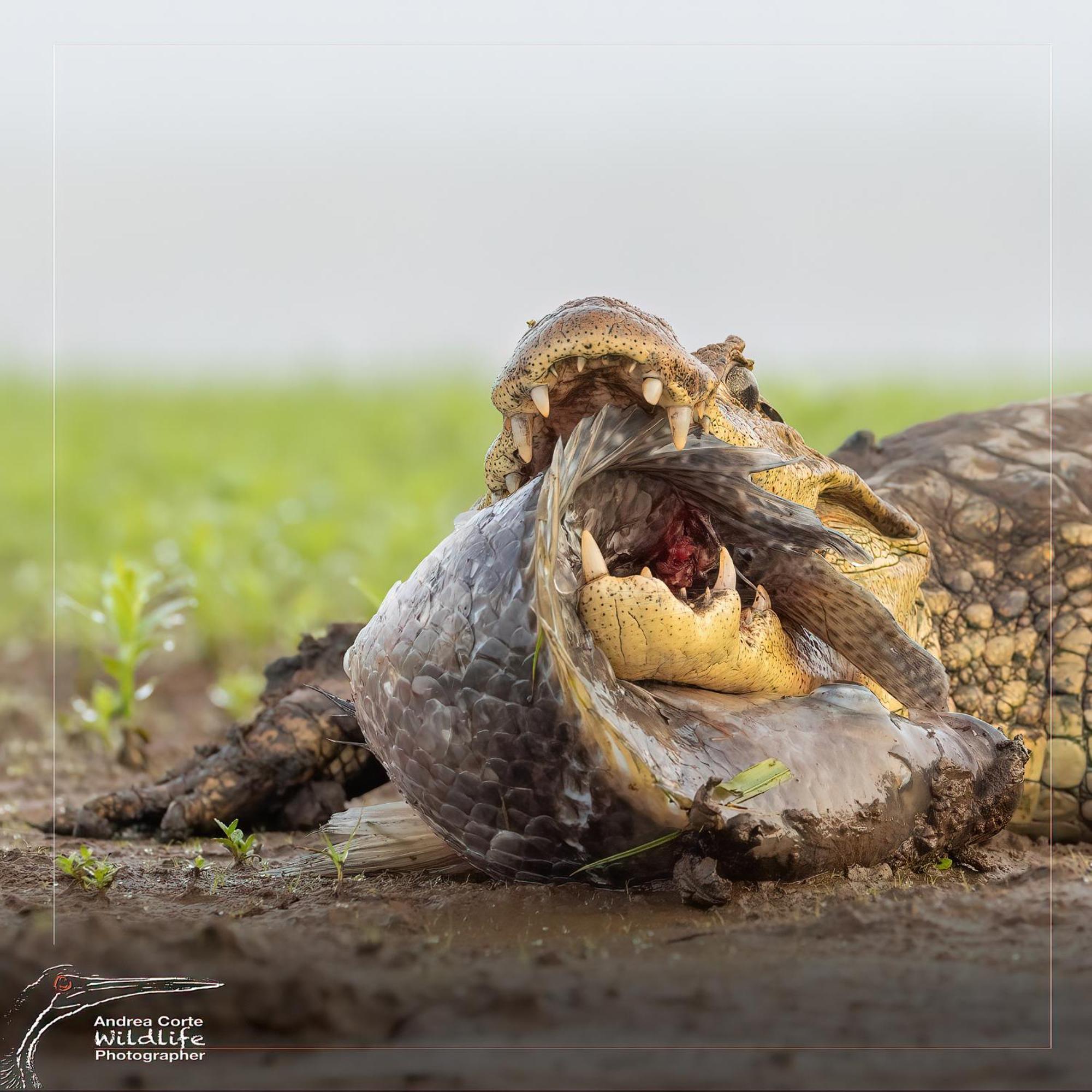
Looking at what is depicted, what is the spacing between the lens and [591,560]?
7.50ft

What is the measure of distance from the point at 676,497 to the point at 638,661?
1.26ft

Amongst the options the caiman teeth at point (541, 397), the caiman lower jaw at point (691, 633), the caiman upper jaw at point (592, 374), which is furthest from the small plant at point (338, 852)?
the caiman teeth at point (541, 397)

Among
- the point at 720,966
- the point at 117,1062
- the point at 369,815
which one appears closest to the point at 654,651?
the point at 720,966

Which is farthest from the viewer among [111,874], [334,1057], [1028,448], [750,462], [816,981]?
[1028,448]

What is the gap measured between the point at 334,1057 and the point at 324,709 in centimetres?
231

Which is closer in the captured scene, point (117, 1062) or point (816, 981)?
point (117, 1062)

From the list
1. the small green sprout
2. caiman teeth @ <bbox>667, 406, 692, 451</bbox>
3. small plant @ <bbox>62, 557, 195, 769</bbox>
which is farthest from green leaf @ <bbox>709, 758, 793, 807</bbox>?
small plant @ <bbox>62, 557, 195, 769</bbox>

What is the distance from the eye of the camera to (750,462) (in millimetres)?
2396

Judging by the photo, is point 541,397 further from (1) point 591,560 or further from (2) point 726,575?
(2) point 726,575

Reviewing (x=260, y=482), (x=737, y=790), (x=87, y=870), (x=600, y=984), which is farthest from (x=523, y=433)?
(x=260, y=482)

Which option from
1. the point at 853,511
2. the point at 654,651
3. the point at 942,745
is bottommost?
the point at 942,745

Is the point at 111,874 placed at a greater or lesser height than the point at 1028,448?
lesser

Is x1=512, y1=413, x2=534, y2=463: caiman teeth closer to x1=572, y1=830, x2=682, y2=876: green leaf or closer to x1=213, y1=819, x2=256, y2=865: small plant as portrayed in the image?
x1=572, y1=830, x2=682, y2=876: green leaf

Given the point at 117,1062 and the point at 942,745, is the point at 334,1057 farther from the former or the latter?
the point at 942,745
